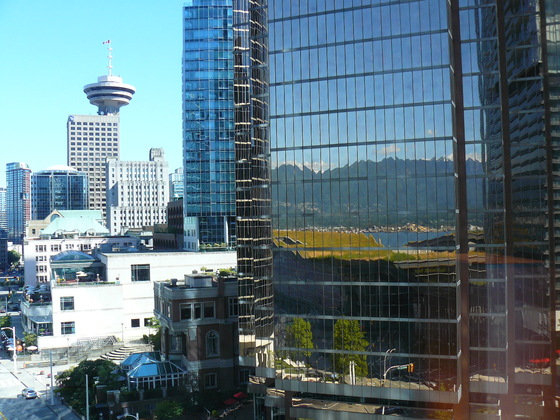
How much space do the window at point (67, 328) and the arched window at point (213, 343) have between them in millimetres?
22896

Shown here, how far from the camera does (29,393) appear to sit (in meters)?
48.8

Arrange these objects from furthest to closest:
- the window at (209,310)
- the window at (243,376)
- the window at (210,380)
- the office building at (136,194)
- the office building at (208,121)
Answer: the office building at (136,194)
the office building at (208,121)
the window at (243,376)
the window at (209,310)
the window at (210,380)

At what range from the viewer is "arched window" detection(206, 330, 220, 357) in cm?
4581

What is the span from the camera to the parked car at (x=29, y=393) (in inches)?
1911

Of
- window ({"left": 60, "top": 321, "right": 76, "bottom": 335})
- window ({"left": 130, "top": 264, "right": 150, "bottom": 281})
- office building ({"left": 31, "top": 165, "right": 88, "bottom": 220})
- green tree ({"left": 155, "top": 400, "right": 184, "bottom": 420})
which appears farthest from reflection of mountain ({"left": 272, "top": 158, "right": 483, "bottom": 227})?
office building ({"left": 31, "top": 165, "right": 88, "bottom": 220})

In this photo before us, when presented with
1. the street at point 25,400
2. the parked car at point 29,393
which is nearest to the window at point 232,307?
the street at point 25,400

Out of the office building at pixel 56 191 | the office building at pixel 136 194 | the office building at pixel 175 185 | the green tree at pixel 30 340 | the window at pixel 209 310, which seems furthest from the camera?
the office building at pixel 175 185

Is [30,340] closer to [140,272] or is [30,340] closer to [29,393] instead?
[140,272]

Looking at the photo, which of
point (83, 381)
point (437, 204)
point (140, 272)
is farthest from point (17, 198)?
point (437, 204)

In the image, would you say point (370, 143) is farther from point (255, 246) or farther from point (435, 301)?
point (255, 246)

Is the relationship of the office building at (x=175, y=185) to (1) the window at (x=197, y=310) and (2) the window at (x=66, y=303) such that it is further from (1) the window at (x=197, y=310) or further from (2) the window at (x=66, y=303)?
(1) the window at (x=197, y=310)

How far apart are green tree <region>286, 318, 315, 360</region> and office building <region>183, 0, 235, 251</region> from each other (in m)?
46.3

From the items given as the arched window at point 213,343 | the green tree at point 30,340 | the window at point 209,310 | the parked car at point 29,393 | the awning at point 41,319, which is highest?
the window at point 209,310

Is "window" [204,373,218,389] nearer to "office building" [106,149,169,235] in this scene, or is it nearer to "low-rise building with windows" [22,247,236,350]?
"low-rise building with windows" [22,247,236,350]
